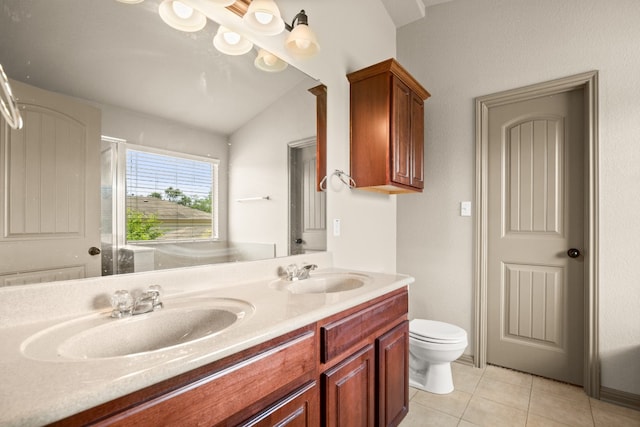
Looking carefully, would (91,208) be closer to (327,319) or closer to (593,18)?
(327,319)

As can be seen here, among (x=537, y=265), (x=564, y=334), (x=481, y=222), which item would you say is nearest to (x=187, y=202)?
(x=481, y=222)

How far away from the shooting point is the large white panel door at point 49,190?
0.90m

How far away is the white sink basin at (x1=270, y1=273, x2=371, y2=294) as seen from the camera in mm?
1568

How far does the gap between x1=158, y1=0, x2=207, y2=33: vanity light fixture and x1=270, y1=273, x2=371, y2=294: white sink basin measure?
1141 mm

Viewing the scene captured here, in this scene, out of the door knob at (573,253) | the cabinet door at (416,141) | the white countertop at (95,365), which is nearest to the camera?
the white countertop at (95,365)

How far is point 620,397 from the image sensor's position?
1965mm

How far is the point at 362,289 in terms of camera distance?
4.60 ft

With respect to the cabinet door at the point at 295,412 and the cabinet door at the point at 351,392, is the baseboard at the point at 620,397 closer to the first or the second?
the cabinet door at the point at 351,392

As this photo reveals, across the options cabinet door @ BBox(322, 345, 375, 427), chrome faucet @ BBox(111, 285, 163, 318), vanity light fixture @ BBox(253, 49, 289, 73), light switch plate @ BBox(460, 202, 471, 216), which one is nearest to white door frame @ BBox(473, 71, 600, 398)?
light switch plate @ BBox(460, 202, 471, 216)

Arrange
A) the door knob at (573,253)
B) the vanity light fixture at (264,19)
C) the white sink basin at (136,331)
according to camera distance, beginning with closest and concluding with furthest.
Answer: the white sink basin at (136,331)
the vanity light fixture at (264,19)
the door knob at (573,253)

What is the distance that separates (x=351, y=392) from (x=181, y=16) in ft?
5.30

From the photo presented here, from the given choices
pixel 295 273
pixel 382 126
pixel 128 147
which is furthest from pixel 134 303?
pixel 382 126

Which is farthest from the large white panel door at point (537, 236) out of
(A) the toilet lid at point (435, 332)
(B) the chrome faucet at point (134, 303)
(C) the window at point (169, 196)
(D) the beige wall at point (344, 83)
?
(B) the chrome faucet at point (134, 303)

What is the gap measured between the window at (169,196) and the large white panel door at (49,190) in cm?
13
